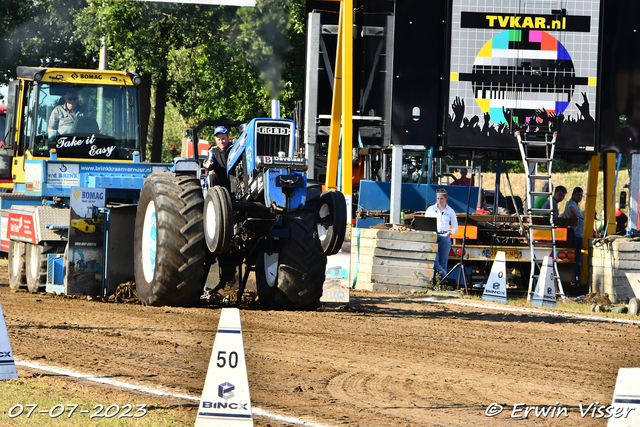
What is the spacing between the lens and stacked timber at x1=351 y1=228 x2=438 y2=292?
609 inches

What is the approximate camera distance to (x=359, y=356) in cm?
784

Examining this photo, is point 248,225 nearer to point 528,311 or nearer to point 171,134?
point 528,311

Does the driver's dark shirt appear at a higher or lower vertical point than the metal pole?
higher

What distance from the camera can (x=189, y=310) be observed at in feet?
33.2

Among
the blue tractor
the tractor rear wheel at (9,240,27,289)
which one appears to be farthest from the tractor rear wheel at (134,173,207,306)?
the tractor rear wheel at (9,240,27,289)

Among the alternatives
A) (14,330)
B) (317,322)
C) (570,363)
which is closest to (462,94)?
(317,322)

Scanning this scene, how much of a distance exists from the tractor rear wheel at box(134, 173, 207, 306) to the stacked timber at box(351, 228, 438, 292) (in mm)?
5823

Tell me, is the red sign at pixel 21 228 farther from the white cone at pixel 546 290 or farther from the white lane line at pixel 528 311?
the white cone at pixel 546 290

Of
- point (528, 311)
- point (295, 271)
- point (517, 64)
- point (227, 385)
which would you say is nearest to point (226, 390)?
point (227, 385)

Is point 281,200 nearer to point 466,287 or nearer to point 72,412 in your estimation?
point 72,412

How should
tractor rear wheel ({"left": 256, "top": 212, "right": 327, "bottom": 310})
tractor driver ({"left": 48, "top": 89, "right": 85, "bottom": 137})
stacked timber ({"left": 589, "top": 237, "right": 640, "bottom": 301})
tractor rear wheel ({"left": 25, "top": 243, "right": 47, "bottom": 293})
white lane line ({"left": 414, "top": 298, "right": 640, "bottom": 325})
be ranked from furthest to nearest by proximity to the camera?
stacked timber ({"left": 589, "top": 237, "right": 640, "bottom": 301})
tractor driver ({"left": 48, "top": 89, "right": 85, "bottom": 137})
tractor rear wheel ({"left": 25, "top": 243, "right": 47, "bottom": 293})
white lane line ({"left": 414, "top": 298, "right": 640, "bottom": 325})
tractor rear wheel ({"left": 256, "top": 212, "right": 327, "bottom": 310})

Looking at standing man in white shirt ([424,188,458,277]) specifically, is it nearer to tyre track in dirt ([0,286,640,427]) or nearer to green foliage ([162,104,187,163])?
tyre track in dirt ([0,286,640,427])

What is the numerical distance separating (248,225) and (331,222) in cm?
97

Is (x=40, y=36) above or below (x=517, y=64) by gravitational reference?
above
